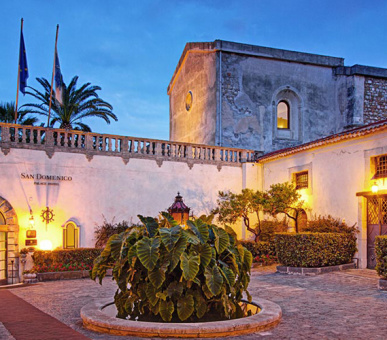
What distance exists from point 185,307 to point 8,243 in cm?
1088

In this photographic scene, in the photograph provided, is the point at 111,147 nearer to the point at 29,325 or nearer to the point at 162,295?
the point at 29,325

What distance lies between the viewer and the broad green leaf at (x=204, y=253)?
24.7 feet

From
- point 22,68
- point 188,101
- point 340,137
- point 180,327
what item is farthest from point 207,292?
point 188,101

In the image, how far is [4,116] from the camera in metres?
29.9

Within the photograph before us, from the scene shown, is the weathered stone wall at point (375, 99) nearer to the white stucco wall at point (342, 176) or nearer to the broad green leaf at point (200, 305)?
the white stucco wall at point (342, 176)

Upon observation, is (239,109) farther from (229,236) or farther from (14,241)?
(229,236)

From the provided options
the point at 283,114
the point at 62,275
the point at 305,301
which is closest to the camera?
the point at 305,301

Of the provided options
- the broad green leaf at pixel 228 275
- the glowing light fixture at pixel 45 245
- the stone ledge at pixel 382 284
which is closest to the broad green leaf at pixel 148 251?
the broad green leaf at pixel 228 275

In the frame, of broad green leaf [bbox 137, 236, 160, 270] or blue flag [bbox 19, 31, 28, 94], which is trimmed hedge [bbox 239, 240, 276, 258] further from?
blue flag [bbox 19, 31, 28, 94]

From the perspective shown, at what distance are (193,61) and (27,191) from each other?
1383 cm

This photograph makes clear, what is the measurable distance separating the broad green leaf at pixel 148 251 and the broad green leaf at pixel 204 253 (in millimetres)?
675

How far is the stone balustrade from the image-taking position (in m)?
16.7

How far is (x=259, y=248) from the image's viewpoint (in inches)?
707

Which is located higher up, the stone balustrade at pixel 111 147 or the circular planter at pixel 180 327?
the stone balustrade at pixel 111 147
